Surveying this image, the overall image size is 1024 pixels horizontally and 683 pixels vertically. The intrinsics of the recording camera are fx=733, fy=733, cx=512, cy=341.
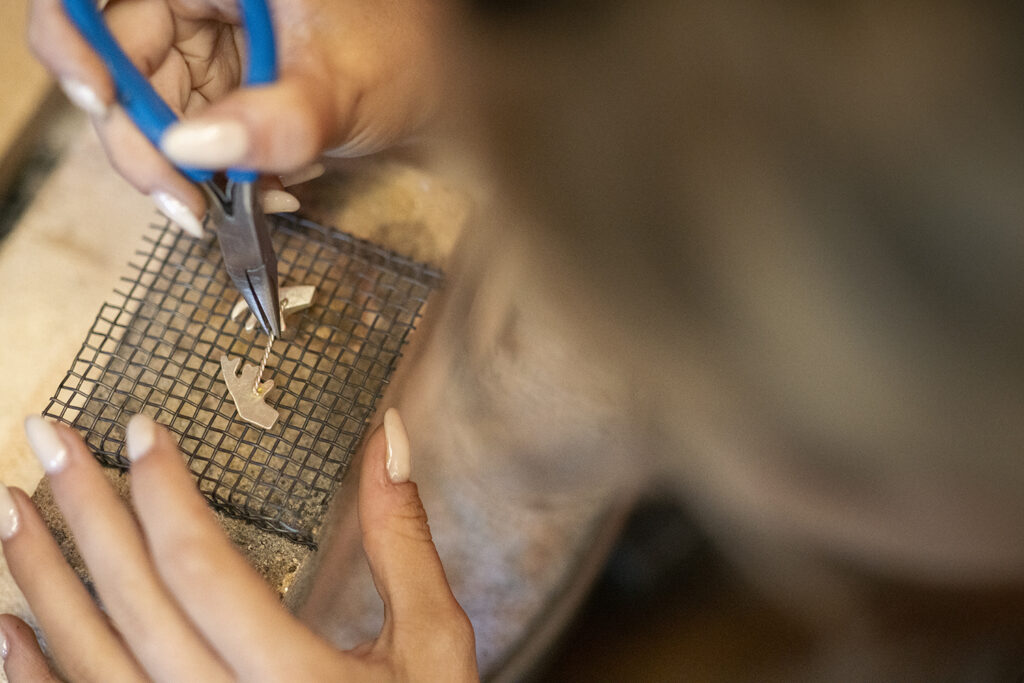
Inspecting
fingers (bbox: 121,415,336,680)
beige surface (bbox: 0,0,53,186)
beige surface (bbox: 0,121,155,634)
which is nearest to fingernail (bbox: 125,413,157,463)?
fingers (bbox: 121,415,336,680)

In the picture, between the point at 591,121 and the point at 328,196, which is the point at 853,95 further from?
the point at 328,196

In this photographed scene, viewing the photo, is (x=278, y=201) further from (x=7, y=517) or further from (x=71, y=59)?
(x=7, y=517)

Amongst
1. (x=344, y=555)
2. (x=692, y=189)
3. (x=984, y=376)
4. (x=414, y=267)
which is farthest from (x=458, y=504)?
(x=984, y=376)

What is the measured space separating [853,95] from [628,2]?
0.24 metres

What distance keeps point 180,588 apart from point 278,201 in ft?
0.92

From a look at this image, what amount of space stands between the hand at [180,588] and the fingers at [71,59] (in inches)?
7.2

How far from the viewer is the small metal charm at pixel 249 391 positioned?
530 millimetres

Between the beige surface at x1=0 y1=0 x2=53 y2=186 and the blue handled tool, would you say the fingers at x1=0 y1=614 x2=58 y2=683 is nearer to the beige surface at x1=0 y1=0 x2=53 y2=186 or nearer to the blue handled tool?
the blue handled tool

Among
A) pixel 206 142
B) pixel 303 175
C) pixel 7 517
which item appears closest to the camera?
pixel 206 142

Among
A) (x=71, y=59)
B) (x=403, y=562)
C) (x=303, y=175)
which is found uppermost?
(x=71, y=59)

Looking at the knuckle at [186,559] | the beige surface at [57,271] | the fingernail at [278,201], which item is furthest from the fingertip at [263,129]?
the beige surface at [57,271]

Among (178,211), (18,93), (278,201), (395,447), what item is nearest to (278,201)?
(278,201)

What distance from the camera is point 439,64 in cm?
65

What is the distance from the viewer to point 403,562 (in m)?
0.49
